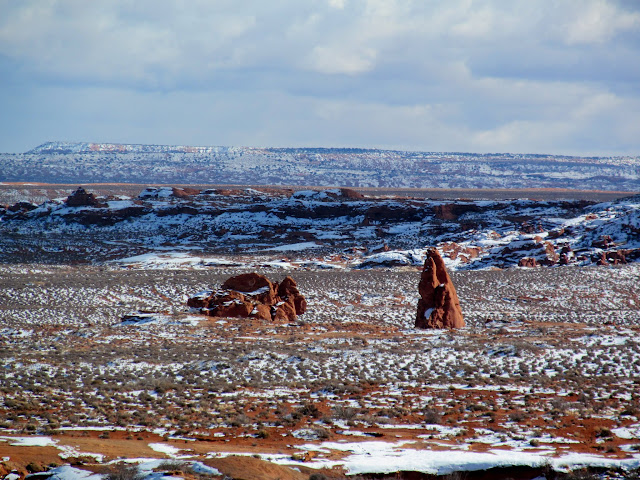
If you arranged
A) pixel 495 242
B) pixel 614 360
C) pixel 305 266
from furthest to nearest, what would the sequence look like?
pixel 495 242
pixel 305 266
pixel 614 360

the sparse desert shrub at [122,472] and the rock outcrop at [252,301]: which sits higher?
the sparse desert shrub at [122,472]

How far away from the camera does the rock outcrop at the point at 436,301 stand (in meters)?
27.4

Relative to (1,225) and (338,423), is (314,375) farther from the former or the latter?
(1,225)

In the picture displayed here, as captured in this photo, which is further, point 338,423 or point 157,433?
point 338,423

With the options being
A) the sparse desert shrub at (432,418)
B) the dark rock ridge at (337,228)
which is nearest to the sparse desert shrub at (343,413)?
the sparse desert shrub at (432,418)

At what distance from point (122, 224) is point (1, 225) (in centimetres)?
1665

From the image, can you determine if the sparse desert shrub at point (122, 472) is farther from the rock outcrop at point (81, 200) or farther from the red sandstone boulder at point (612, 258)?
the rock outcrop at point (81, 200)

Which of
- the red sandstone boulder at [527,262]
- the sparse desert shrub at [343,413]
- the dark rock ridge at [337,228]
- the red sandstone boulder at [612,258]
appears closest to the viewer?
the sparse desert shrub at [343,413]

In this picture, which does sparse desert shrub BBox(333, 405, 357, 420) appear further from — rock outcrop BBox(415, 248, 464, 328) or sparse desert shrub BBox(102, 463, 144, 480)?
rock outcrop BBox(415, 248, 464, 328)

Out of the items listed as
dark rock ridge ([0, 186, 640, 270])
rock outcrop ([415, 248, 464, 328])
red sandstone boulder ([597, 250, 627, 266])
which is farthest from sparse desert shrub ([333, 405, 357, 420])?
red sandstone boulder ([597, 250, 627, 266])

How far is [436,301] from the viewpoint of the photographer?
27.7 meters

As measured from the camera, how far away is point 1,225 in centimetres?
7981

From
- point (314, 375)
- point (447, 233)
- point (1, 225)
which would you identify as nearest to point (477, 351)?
point (314, 375)

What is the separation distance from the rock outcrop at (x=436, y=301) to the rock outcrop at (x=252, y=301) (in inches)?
294
